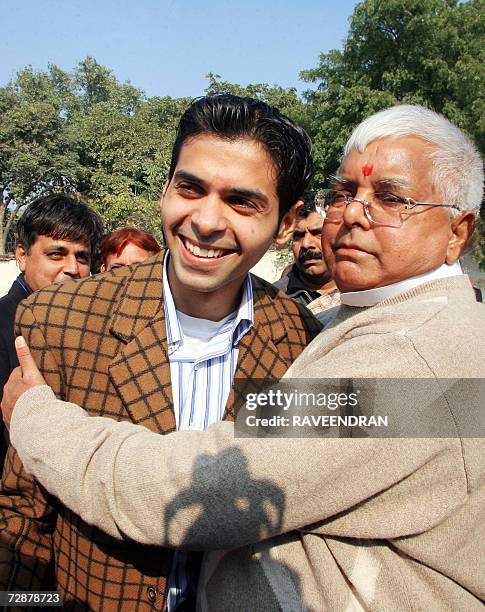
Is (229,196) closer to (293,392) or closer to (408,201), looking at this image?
(408,201)

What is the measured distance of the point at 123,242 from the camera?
3895 millimetres

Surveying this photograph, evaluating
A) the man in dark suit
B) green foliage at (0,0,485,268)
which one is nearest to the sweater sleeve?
the man in dark suit

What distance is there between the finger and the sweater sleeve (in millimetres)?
307

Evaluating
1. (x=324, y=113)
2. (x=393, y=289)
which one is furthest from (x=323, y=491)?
(x=324, y=113)

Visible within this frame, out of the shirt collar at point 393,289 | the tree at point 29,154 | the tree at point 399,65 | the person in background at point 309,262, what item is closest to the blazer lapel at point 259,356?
the shirt collar at point 393,289

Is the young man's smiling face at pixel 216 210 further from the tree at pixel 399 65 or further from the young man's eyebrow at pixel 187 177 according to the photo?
the tree at pixel 399 65

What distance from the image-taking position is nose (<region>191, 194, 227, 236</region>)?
175cm

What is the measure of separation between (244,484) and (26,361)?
2.68ft

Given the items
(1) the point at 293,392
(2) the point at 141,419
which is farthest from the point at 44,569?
(1) the point at 293,392

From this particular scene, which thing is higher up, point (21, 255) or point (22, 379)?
point (21, 255)

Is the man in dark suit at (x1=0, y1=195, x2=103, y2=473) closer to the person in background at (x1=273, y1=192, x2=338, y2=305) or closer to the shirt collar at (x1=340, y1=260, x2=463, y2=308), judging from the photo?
the person in background at (x1=273, y1=192, x2=338, y2=305)

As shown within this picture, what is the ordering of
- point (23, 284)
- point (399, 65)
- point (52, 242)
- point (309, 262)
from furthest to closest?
point (399, 65)
point (309, 262)
point (52, 242)
point (23, 284)

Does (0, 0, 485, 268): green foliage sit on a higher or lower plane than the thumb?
higher

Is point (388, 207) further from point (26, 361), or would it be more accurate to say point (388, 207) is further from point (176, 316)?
point (26, 361)
